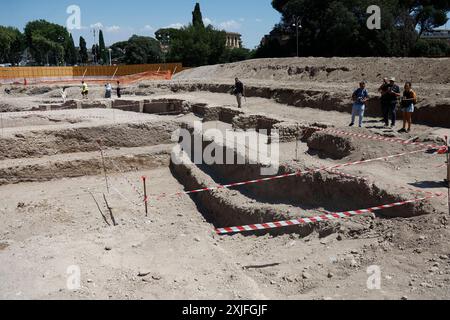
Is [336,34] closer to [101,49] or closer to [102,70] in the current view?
[102,70]

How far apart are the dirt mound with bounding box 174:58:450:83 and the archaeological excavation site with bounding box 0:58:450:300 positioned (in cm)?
20

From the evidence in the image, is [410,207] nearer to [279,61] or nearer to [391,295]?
[391,295]

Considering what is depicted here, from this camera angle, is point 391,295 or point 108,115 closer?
point 391,295

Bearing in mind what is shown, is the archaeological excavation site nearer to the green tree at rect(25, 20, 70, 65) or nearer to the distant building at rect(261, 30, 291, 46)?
the distant building at rect(261, 30, 291, 46)

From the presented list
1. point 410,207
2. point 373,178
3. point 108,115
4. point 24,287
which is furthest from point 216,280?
point 108,115

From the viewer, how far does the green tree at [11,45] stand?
64.1m

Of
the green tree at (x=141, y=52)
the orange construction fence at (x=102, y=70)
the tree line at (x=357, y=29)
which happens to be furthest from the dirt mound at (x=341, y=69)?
the green tree at (x=141, y=52)

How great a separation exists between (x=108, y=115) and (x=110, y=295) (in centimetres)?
1313

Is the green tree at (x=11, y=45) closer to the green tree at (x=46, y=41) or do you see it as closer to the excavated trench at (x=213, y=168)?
the green tree at (x=46, y=41)

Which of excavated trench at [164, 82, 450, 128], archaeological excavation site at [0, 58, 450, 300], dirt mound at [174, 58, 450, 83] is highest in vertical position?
dirt mound at [174, 58, 450, 83]

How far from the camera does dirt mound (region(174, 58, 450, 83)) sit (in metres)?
17.8

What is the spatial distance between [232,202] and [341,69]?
614 inches

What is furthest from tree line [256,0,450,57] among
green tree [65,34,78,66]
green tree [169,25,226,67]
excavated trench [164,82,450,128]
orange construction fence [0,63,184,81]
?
green tree [65,34,78,66]

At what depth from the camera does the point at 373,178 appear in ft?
24.5
